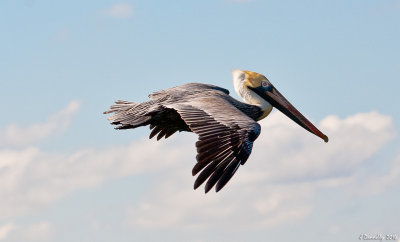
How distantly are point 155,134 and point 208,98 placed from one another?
2603mm

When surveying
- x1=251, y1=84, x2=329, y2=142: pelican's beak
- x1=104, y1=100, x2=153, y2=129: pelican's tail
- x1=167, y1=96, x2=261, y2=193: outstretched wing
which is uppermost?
x1=251, y1=84, x2=329, y2=142: pelican's beak

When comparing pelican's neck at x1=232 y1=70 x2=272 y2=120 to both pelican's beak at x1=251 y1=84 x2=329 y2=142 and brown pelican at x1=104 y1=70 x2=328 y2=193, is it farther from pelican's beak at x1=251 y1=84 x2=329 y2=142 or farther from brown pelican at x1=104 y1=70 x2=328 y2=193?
pelican's beak at x1=251 y1=84 x2=329 y2=142

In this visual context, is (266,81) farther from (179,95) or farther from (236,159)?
(236,159)

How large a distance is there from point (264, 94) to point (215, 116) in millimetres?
4064

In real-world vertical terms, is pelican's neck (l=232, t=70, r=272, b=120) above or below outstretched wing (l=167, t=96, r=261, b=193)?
above

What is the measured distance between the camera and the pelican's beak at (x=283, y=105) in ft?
62.6

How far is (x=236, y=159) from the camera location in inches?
558

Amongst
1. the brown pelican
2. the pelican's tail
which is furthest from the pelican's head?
the pelican's tail

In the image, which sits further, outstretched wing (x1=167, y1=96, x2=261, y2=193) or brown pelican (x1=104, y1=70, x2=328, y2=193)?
brown pelican (x1=104, y1=70, x2=328, y2=193)

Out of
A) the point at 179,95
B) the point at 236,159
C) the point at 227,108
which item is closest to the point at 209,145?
the point at 236,159

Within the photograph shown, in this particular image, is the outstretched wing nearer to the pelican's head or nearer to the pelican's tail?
the pelican's tail

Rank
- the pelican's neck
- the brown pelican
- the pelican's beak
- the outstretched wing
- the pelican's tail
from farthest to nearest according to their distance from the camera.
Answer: the pelican's beak, the pelican's neck, the pelican's tail, the brown pelican, the outstretched wing

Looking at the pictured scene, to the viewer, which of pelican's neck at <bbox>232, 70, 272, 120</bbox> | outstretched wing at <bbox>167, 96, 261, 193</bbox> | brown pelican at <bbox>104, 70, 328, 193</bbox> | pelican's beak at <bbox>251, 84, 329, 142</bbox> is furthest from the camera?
pelican's beak at <bbox>251, 84, 329, 142</bbox>

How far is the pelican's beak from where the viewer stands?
19.1 meters
